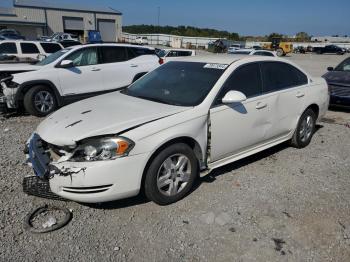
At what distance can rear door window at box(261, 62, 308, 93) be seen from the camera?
4.71m

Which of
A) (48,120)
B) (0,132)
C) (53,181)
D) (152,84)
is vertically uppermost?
(152,84)

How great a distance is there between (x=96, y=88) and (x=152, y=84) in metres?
4.11

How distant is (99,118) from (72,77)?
4791mm

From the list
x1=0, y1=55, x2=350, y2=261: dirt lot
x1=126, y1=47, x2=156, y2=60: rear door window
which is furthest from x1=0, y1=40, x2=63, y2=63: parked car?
x1=0, y1=55, x2=350, y2=261: dirt lot

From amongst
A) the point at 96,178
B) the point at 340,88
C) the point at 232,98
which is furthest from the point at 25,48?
the point at 96,178

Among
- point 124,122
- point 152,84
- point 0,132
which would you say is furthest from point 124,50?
point 124,122

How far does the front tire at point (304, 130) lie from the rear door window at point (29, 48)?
11.1 meters

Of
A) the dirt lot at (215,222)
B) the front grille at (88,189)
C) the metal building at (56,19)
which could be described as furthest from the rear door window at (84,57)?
the metal building at (56,19)

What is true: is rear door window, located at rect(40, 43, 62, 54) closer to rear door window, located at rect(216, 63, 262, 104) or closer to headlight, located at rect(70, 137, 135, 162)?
rear door window, located at rect(216, 63, 262, 104)

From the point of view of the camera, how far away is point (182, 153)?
3670 millimetres

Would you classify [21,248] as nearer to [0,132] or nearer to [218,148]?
[218,148]

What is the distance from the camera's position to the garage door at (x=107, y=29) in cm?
5675

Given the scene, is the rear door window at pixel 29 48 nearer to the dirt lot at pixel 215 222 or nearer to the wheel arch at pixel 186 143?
the dirt lot at pixel 215 222

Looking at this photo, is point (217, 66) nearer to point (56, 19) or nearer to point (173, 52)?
point (173, 52)
